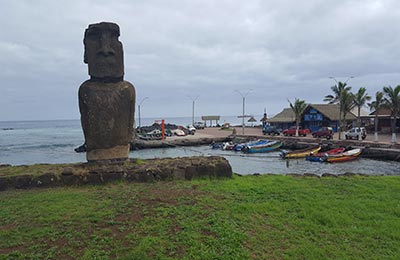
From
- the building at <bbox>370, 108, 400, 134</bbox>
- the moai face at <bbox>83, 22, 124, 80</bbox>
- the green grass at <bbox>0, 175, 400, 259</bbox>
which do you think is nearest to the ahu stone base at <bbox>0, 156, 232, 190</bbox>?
the green grass at <bbox>0, 175, 400, 259</bbox>

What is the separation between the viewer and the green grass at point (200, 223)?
14.6ft

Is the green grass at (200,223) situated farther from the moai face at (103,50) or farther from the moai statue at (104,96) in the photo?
the moai face at (103,50)

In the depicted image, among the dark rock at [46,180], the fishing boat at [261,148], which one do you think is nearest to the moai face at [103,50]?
the dark rock at [46,180]

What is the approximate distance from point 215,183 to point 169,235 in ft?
14.0

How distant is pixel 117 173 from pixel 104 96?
2.62m

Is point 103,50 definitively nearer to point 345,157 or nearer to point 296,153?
point 296,153

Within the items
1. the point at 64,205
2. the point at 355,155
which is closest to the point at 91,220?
the point at 64,205

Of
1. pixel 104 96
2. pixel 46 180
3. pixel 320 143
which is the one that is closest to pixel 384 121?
pixel 320 143

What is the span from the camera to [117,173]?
9133 mm

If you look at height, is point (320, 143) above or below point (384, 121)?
below

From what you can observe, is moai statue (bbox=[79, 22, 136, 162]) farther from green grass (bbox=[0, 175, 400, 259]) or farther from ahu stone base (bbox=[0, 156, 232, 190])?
green grass (bbox=[0, 175, 400, 259])

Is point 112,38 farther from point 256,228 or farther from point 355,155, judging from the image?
point 355,155

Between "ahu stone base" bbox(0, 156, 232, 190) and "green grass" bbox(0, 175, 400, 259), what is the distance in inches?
19.5

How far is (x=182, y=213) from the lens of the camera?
237 inches
